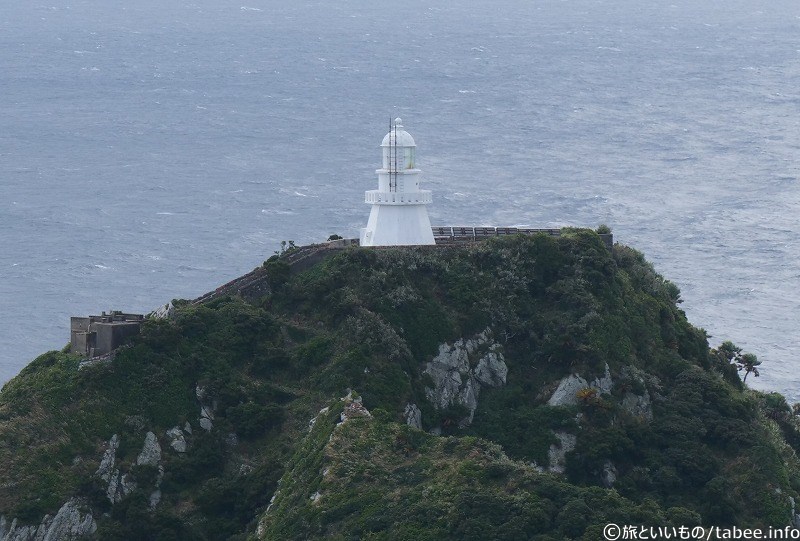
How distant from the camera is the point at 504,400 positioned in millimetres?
100562

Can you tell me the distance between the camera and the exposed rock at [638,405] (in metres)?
101

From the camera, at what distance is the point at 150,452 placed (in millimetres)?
93125

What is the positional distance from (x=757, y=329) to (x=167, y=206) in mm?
64642

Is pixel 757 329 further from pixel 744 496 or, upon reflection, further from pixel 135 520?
pixel 135 520

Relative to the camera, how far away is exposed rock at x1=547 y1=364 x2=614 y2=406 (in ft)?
330

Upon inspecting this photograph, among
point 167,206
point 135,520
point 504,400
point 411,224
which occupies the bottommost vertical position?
point 135,520

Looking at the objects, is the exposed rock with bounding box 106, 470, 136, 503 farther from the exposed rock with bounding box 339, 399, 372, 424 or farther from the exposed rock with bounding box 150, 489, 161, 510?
the exposed rock with bounding box 339, 399, 372, 424

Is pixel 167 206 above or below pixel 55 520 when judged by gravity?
above

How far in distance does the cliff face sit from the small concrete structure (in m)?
1.04

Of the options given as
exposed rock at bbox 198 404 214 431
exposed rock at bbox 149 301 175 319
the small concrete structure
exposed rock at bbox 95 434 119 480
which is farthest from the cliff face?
the small concrete structure

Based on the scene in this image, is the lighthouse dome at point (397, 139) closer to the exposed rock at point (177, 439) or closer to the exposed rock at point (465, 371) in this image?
the exposed rock at point (465, 371)

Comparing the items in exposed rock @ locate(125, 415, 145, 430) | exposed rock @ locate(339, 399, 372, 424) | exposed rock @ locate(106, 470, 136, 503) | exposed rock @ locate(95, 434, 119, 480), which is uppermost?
exposed rock @ locate(339, 399, 372, 424)

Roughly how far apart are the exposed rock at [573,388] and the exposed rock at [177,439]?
68.0 ft

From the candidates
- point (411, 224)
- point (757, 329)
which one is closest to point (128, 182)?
point (757, 329)
